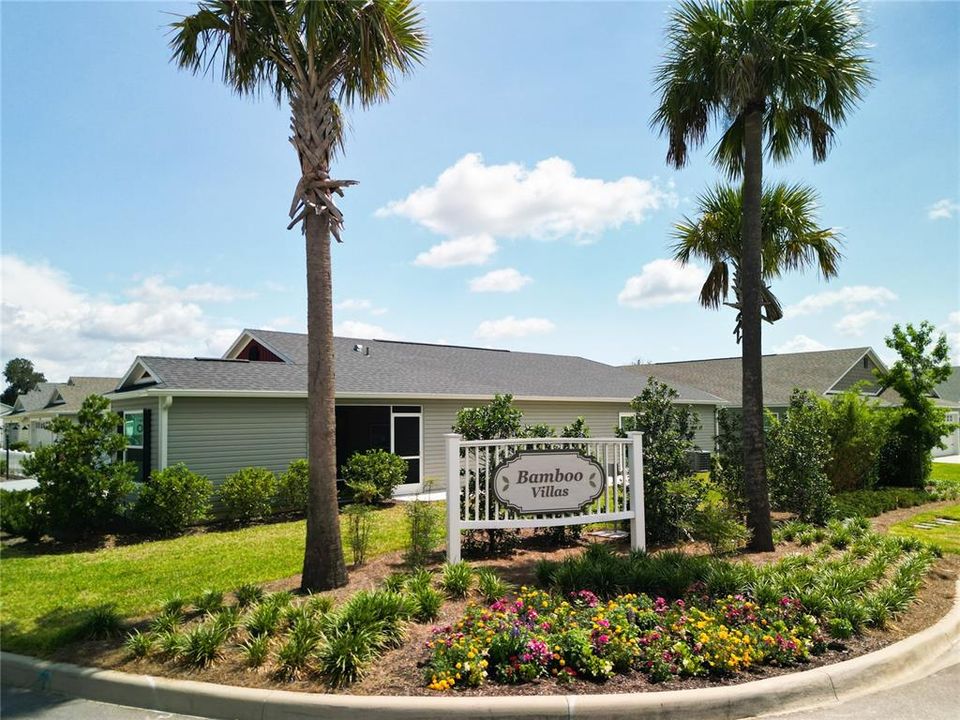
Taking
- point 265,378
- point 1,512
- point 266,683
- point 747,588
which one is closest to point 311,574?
point 266,683

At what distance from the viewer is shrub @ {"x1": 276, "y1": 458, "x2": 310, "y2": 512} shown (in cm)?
1304

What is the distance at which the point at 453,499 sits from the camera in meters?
7.45

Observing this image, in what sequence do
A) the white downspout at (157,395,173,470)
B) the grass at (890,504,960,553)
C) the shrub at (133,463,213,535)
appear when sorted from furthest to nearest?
the white downspout at (157,395,173,470) → the shrub at (133,463,213,535) → the grass at (890,504,960,553)

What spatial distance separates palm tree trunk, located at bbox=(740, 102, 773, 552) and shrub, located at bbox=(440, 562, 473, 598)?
444 centimetres

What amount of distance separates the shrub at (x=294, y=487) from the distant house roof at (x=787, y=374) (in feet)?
61.0

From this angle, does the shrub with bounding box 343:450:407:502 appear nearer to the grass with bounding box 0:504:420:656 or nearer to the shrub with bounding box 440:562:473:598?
the grass with bounding box 0:504:420:656

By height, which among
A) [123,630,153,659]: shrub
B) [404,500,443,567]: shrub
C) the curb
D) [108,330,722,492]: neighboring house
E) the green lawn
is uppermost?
[108,330,722,492]: neighboring house

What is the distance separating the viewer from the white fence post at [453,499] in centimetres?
745

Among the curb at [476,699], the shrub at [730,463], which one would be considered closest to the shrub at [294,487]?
the shrub at [730,463]

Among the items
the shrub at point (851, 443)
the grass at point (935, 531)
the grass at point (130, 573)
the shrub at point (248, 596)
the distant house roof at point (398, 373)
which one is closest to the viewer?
the shrub at point (248, 596)

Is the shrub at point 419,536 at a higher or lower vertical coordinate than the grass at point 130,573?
higher

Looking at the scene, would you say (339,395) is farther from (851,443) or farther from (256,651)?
(851,443)

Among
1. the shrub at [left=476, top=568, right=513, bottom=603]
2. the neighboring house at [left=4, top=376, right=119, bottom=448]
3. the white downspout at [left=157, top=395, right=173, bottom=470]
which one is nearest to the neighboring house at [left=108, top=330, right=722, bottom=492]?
the white downspout at [left=157, top=395, right=173, bottom=470]

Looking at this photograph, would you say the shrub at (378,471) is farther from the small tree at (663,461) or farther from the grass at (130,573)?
the small tree at (663,461)
